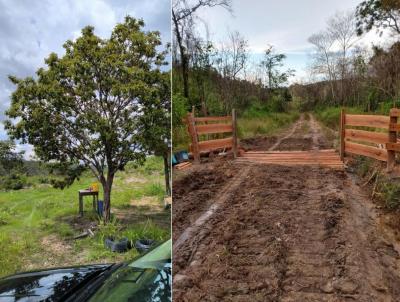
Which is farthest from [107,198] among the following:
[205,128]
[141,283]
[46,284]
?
[141,283]

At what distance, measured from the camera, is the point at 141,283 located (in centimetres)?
87

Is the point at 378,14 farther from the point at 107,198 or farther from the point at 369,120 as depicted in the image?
the point at 107,198

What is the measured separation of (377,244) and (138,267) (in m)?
0.99

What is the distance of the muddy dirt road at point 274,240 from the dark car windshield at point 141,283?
102mm

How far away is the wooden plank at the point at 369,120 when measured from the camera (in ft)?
7.67

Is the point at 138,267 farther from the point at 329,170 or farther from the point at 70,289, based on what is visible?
the point at 329,170

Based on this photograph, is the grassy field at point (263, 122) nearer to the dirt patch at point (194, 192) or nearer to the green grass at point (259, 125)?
the green grass at point (259, 125)

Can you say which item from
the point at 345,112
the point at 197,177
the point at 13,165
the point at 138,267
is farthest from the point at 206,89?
the point at 345,112

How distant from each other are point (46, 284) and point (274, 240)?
2.49ft

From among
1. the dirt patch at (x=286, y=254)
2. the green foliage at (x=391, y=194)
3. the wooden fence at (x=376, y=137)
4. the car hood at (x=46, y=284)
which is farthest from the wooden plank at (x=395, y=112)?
the car hood at (x=46, y=284)

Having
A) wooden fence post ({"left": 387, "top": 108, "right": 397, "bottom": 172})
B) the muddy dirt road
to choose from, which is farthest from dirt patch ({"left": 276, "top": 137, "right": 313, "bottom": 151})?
wooden fence post ({"left": 387, "top": 108, "right": 397, "bottom": 172})

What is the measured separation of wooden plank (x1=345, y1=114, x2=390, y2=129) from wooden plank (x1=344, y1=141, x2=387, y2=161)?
14 centimetres

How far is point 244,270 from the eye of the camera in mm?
1189

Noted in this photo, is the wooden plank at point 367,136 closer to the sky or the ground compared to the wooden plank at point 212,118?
closer to the ground
